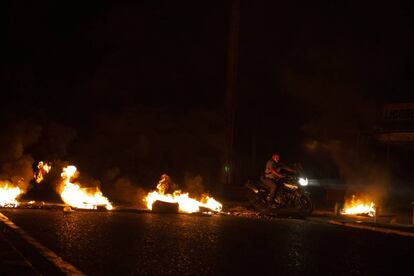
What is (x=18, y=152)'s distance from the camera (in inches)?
826

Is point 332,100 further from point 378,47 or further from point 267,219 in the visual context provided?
point 267,219

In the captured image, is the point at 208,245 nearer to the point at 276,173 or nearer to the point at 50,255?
the point at 50,255

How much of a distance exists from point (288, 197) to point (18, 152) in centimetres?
935

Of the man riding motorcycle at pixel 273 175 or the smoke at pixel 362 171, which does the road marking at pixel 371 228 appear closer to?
the man riding motorcycle at pixel 273 175

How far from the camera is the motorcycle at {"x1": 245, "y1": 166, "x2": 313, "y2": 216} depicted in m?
18.4

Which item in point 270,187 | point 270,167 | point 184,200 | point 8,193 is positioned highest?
point 270,167

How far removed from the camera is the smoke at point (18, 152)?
2016 cm

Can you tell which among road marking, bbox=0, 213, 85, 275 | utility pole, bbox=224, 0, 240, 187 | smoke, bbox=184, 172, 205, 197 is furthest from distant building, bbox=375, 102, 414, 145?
road marking, bbox=0, 213, 85, 275

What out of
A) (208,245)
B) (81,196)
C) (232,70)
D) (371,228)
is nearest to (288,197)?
(371,228)

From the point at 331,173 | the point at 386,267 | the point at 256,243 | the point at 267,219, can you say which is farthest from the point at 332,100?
the point at 386,267

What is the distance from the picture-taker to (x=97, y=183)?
21016 mm

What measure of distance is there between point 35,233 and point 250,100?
14.6 metres

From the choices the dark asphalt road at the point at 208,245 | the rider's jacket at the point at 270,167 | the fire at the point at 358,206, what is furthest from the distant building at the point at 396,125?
the dark asphalt road at the point at 208,245

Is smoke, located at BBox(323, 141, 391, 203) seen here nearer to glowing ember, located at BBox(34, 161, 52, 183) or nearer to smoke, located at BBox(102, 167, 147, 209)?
smoke, located at BBox(102, 167, 147, 209)
